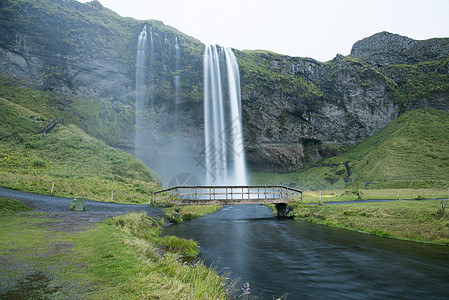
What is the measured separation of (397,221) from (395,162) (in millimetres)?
53266

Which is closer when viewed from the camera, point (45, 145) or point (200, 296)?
point (200, 296)

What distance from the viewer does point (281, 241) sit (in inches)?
655

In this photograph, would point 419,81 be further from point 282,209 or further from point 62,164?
point 62,164

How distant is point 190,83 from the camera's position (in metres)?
74.5

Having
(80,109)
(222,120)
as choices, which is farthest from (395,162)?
(80,109)

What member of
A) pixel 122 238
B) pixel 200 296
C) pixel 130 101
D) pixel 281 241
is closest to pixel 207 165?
pixel 130 101

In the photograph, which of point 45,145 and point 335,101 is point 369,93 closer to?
point 335,101

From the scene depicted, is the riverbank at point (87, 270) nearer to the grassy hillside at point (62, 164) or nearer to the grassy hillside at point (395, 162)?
the grassy hillside at point (62, 164)

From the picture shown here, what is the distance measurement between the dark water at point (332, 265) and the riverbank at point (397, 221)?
1.00 meters

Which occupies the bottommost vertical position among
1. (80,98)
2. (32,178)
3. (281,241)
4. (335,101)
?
(281,241)

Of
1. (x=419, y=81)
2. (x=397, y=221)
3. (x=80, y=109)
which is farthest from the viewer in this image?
(x=419, y=81)

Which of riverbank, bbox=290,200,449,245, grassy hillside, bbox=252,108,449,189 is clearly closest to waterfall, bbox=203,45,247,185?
grassy hillside, bbox=252,108,449,189

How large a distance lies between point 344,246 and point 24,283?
604 inches

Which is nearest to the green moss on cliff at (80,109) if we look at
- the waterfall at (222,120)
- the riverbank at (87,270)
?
the waterfall at (222,120)
